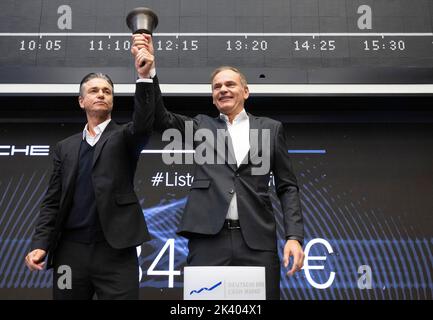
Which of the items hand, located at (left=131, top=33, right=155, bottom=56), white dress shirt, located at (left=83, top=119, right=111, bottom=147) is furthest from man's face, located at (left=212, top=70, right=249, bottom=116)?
white dress shirt, located at (left=83, top=119, right=111, bottom=147)

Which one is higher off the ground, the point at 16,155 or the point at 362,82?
the point at 362,82

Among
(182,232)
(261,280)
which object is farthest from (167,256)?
(261,280)

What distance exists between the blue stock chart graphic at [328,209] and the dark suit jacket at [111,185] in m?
1.12

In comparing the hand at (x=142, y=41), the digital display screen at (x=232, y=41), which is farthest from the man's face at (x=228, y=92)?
the digital display screen at (x=232, y=41)

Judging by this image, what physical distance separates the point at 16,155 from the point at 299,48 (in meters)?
1.68

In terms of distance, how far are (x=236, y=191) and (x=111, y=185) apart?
0.37 meters

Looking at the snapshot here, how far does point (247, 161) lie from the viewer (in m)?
1.36

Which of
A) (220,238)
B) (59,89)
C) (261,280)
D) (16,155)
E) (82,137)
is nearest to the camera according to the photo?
(261,280)

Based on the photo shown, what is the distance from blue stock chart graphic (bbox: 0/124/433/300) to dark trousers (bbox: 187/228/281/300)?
1.28m

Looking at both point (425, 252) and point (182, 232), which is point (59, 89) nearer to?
point (182, 232)

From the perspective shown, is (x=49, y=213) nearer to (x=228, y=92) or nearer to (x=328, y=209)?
(x=228, y=92)

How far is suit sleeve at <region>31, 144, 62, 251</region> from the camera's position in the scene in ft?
4.57

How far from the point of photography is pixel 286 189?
1401 mm

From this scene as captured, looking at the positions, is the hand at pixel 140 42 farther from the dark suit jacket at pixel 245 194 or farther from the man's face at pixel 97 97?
the man's face at pixel 97 97
